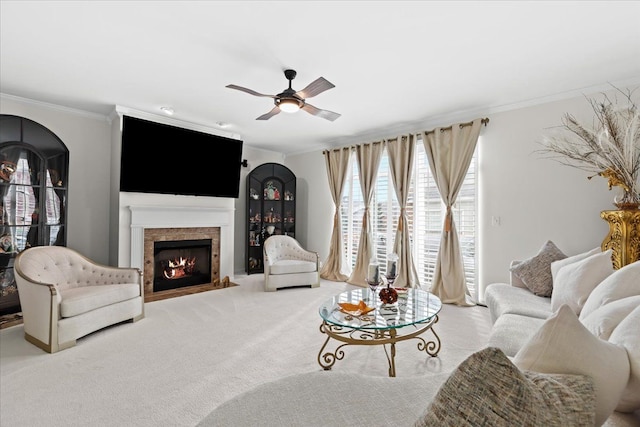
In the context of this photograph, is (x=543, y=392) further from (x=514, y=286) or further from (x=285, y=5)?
(x=514, y=286)

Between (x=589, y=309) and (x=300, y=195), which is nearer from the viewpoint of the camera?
(x=589, y=309)

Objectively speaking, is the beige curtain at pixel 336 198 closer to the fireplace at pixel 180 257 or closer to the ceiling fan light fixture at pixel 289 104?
the fireplace at pixel 180 257

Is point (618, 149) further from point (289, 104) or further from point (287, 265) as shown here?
point (287, 265)

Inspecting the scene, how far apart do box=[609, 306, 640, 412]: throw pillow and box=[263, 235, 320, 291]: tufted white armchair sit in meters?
3.98

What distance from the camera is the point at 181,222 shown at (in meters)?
4.55

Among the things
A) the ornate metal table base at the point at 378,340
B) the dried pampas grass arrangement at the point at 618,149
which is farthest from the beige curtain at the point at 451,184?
the ornate metal table base at the point at 378,340

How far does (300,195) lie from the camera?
6398 mm

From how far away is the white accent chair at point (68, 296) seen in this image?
263 centimetres

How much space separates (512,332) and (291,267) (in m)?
3.25

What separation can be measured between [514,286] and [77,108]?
5.62 m

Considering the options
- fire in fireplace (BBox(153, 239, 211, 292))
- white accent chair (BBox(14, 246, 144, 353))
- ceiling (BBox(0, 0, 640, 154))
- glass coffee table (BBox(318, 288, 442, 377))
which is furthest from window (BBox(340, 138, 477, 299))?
white accent chair (BBox(14, 246, 144, 353))

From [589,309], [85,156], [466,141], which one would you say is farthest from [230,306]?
[466,141]

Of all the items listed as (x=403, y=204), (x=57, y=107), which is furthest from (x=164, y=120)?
(x=403, y=204)

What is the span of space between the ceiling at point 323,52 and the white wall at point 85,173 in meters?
0.25
